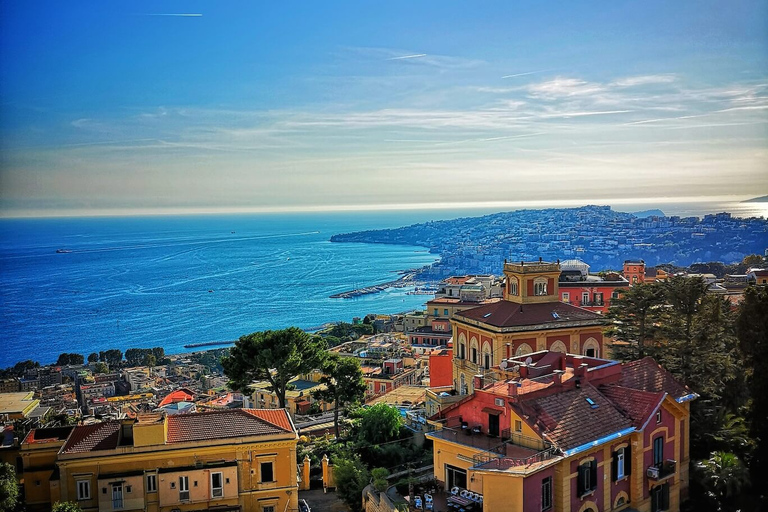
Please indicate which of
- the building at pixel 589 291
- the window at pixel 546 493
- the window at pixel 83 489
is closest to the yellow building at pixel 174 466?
the window at pixel 83 489

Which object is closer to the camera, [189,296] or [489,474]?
[489,474]

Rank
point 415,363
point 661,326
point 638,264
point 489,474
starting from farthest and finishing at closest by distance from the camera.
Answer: point 638,264, point 415,363, point 661,326, point 489,474

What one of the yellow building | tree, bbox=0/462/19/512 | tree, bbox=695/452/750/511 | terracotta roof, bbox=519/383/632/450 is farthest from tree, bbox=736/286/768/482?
tree, bbox=0/462/19/512

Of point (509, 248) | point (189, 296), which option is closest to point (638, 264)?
point (189, 296)

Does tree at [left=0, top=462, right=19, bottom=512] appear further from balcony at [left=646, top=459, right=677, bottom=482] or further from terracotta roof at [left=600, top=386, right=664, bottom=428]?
balcony at [left=646, top=459, right=677, bottom=482]

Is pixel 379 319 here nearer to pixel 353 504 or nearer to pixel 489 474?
pixel 353 504

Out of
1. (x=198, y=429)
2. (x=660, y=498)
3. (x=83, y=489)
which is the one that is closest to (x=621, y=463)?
(x=660, y=498)
